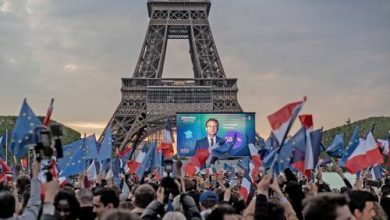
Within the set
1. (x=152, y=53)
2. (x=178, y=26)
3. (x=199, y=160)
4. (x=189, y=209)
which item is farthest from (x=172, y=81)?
(x=189, y=209)

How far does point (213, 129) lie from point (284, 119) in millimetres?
35692

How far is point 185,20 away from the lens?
62438 mm

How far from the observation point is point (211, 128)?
42.2 m

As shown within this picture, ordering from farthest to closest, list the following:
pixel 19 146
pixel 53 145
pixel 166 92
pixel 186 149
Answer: pixel 166 92 → pixel 186 149 → pixel 19 146 → pixel 53 145

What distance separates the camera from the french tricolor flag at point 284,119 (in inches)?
252

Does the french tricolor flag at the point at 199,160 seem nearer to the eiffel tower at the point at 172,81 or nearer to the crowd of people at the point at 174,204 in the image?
the crowd of people at the point at 174,204

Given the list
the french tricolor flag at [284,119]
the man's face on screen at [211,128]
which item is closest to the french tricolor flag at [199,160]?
the french tricolor flag at [284,119]

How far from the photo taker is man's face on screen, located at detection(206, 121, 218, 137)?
137 ft

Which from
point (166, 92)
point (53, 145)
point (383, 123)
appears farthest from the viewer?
point (166, 92)

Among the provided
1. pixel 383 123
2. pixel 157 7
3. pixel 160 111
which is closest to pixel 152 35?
pixel 157 7

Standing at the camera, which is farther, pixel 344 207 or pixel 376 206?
pixel 376 206

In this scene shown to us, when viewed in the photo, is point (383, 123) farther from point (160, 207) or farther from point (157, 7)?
point (160, 207)

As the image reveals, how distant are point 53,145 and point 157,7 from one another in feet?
193

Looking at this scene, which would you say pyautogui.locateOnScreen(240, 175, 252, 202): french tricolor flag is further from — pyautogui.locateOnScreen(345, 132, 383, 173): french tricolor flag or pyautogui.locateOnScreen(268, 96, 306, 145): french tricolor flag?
pyautogui.locateOnScreen(268, 96, 306, 145): french tricolor flag
